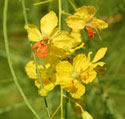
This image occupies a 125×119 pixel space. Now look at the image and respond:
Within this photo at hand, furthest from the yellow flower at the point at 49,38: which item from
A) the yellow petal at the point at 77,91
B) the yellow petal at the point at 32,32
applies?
the yellow petal at the point at 77,91

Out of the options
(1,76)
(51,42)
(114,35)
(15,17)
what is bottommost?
(1,76)

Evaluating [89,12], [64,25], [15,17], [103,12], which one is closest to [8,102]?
[15,17]

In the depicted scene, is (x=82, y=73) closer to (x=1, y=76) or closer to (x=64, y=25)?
(x=64, y=25)

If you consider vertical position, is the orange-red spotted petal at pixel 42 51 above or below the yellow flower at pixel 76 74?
above

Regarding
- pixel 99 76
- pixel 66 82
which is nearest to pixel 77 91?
pixel 66 82

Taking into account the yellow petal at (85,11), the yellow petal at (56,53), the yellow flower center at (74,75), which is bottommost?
the yellow flower center at (74,75)

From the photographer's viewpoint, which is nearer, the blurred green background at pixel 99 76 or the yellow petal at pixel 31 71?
the yellow petal at pixel 31 71

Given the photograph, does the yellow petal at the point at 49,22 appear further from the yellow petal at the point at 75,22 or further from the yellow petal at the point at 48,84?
the yellow petal at the point at 48,84

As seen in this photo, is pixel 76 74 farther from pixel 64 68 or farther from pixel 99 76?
pixel 99 76
